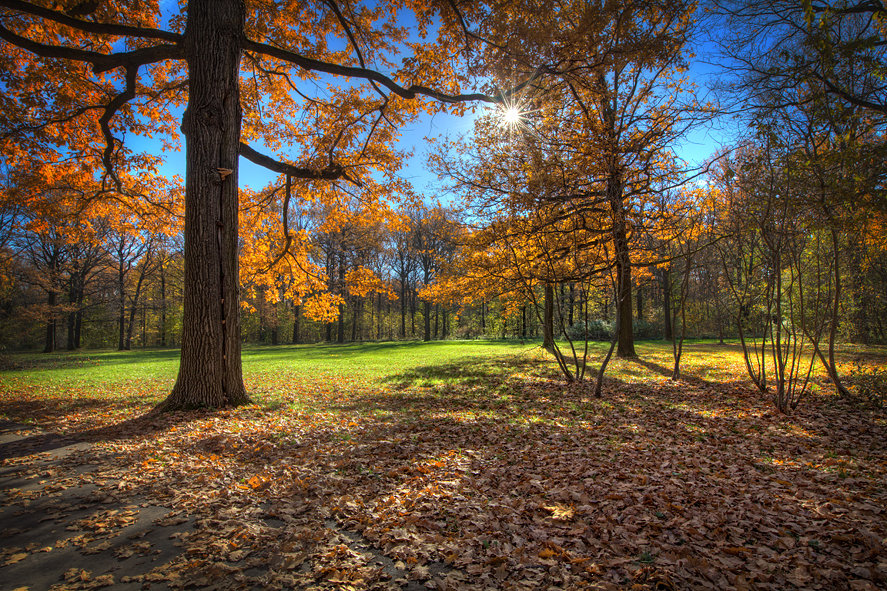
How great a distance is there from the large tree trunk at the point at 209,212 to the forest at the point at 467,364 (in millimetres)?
45

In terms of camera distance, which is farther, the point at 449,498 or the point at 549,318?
the point at 549,318

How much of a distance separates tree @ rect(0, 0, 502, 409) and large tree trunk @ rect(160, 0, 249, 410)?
2 centimetres

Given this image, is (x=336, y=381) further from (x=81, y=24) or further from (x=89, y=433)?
(x=81, y=24)

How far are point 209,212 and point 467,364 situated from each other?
34.1 feet

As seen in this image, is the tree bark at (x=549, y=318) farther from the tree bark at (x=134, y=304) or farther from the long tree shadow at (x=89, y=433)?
the tree bark at (x=134, y=304)

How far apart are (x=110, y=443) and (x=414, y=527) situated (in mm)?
4531

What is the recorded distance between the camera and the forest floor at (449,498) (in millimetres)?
2289

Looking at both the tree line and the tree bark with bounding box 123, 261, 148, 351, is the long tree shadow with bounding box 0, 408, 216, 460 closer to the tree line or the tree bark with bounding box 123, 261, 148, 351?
the tree line

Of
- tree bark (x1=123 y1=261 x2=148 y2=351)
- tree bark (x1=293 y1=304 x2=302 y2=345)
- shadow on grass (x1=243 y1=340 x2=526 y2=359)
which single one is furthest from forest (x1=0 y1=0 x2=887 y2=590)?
tree bark (x1=293 y1=304 x2=302 y2=345)

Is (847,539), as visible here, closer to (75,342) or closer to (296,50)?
(296,50)

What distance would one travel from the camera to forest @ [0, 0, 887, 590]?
8.47 feet

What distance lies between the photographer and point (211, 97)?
20.0 ft

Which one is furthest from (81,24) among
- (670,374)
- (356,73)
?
(670,374)

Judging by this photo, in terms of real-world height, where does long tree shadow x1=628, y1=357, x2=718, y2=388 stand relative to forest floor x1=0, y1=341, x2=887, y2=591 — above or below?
below
